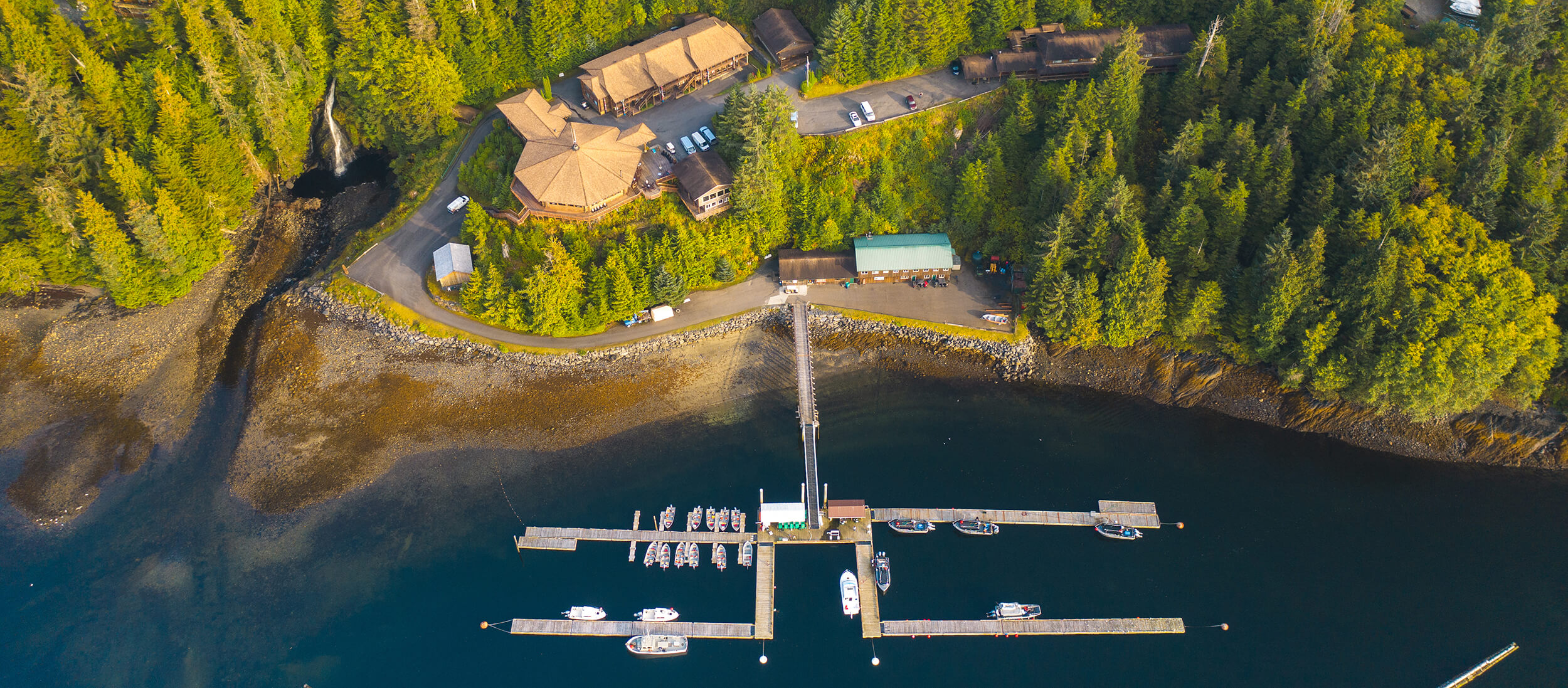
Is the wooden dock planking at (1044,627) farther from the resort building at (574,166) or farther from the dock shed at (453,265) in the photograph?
the dock shed at (453,265)

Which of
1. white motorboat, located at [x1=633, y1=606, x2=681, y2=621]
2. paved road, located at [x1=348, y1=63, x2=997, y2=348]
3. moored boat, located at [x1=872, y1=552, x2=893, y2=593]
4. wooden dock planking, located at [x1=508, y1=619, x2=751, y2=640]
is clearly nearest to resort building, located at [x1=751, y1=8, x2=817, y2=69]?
paved road, located at [x1=348, y1=63, x2=997, y2=348]

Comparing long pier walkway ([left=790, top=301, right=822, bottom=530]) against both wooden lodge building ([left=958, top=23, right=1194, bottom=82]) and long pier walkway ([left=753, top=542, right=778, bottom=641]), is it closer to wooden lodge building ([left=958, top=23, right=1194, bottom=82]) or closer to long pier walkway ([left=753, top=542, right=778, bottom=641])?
long pier walkway ([left=753, top=542, right=778, bottom=641])

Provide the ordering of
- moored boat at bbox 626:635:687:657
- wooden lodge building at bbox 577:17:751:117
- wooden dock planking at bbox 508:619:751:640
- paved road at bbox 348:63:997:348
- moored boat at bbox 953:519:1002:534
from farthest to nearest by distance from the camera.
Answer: wooden lodge building at bbox 577:17:751:117, paved road at bbox 348:63:997:348, moored boat at bbox 953:519:1002:534, wooden dock planking at bbox 508:619:751:640, moored boat at bbox 626:635:687:657

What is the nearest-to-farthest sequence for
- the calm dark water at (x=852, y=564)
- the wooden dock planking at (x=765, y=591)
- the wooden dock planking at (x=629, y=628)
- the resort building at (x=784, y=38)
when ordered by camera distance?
the calm dark water at (x=852, y=564), the wooden dock planking at (x=629, y=628), the wooden dock planking at (x=765, y=591), the resort building at (x=784, y=38)

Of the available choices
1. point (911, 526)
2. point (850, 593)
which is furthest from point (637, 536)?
point (911, 526)

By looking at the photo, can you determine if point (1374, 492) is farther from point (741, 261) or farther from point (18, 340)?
point (18, 340)

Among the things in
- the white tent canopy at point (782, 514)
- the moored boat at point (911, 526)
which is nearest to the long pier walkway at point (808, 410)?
the white tent canopy at point (782, 514)
